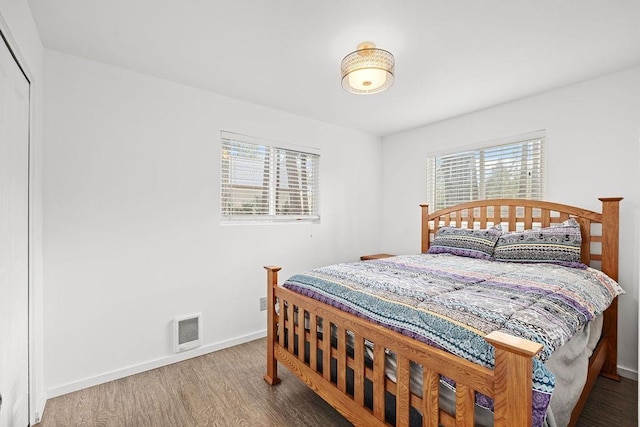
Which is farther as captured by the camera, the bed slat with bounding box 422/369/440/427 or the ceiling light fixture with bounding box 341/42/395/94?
the ceiling light fixture with bounding box 341/42/395/94

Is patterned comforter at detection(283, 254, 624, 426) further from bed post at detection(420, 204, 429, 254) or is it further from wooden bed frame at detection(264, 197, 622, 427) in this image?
bed post at detection(420, 204, 429, 254)

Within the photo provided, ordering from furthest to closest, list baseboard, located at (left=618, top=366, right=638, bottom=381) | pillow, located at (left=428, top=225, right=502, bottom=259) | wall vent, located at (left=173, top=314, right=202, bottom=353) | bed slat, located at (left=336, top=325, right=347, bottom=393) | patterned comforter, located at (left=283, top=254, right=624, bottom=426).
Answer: pillow, located at (left=428, top=225, right=502, bottom=259), wall vent, located at (left=173, top=314, right=202, bottom=353), baseboard, located at (left=618, top=366, right=638, bottom=381), bed slat, located at (left=336, top=325, right=347, bottom=393), patterned comforter, located at (left=283, top=254, right=624, bottom=426)

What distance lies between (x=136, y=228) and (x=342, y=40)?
83.3 inches

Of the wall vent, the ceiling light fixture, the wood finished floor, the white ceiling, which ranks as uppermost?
the white ceiling

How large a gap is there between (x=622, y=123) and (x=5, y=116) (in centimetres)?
405

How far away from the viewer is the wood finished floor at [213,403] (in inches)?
73.5

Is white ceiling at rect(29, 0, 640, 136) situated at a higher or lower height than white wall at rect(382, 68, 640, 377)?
higher

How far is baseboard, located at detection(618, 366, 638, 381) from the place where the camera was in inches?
92.2

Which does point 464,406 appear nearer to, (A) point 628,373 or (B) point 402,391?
(B) point 402,391

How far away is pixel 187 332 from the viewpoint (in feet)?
8.79

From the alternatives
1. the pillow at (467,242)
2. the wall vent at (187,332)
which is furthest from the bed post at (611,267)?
the wall vent at (187,332)

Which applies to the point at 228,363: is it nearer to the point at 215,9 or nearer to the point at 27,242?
the point at 27,242

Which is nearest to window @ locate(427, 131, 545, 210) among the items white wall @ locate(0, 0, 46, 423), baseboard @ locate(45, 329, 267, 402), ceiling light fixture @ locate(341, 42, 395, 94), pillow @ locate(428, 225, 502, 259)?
pillow @ locate(428, 225, 502, 259)

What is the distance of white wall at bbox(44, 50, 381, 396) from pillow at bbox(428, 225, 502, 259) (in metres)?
1.69
